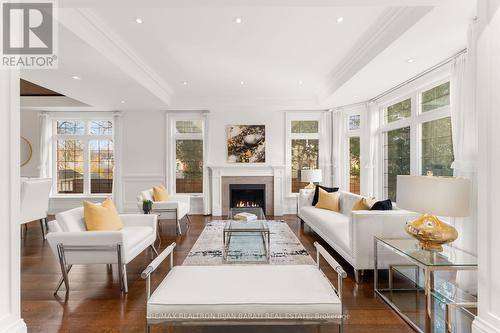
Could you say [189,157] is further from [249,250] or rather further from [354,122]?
[354,122]

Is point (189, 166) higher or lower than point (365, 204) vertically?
higher

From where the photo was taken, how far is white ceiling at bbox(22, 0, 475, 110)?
2.69 m

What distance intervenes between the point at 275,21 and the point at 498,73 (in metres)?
→ 2.28

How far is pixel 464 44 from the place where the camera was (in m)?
3.07

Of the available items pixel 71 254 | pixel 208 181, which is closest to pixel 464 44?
pixel 71 254

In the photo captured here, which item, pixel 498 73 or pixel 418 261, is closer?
pixel 498 73

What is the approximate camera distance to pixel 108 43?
351 cm

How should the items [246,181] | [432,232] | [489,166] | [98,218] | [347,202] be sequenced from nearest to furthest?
1. [489,166]
2. [432,232]
3. [98,218]
4. [347,202]
5. [246,181]

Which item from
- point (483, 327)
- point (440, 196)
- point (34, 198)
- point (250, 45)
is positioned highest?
point (250, 45)

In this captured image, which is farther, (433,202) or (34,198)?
(34,198)

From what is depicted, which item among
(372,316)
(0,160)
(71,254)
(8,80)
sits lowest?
(372,316)

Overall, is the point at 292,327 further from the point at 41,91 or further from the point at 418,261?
the point at 41,91

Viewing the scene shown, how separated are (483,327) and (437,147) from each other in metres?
3.08

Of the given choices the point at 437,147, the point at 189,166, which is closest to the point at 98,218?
the point at 189,166
